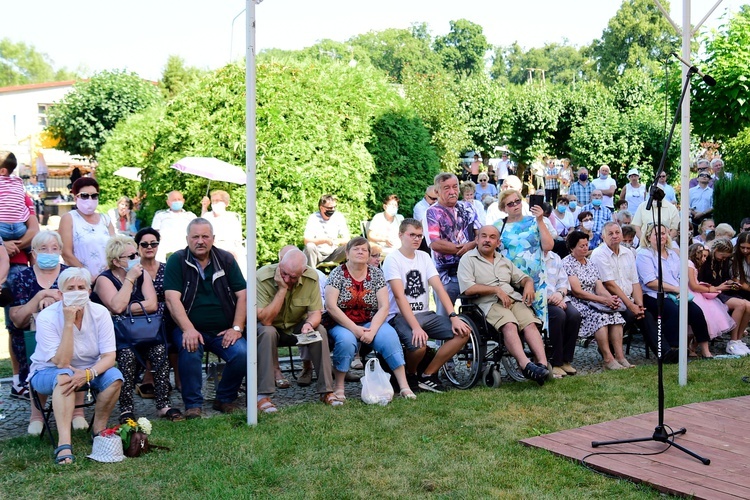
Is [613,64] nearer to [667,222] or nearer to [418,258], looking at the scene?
[667,222]

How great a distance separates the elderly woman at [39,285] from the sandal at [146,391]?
0.91m

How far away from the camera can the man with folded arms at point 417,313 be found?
23.2 ft

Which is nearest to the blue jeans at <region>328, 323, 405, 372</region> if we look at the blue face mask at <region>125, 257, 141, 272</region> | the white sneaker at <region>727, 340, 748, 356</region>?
the blue face mask at <region>125, 257, 141, 272</region>

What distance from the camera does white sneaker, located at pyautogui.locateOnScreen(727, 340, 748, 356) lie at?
8.79m

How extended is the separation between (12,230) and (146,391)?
174 centimetres

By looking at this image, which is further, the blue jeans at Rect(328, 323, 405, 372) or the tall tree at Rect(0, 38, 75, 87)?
the tall tree at Rect(0, 38, 75, 87)

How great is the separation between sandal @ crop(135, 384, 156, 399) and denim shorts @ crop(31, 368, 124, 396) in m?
1.32

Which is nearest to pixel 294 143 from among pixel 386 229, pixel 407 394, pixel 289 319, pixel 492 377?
pixel 386 229

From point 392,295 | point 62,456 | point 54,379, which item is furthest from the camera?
point 392,295

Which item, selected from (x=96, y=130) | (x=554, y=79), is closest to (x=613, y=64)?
(x=554, y=79)

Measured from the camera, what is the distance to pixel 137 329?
20.4 ft

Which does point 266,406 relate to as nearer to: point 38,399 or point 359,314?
point 359,314

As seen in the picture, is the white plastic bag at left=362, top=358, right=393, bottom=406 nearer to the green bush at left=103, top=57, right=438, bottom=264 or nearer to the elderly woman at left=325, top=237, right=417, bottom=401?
the elderly woman at left=325, top=237, right=417, bottom=401

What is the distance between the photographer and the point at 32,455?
528 cm
